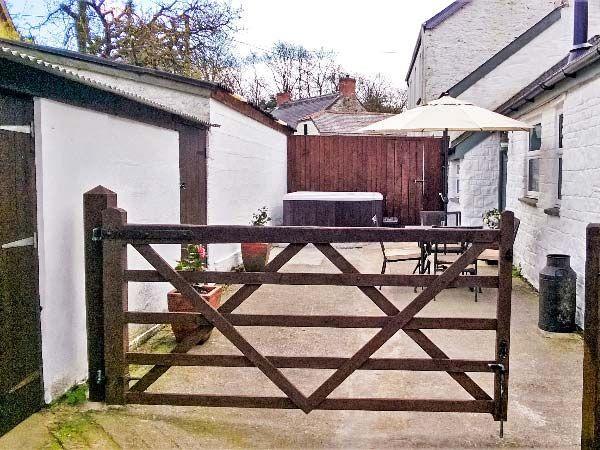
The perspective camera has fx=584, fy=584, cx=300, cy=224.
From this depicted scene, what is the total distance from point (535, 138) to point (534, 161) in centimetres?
32

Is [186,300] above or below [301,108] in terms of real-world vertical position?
below

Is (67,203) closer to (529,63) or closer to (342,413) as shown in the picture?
(342,413)

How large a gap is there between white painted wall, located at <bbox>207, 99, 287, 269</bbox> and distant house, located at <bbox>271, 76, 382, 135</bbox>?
517 inches

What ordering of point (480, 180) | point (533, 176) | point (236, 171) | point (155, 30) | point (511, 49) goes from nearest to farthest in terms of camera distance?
point (533, 176), point (236, 171), point (480, 180), point (511, 49), point (155, 30)

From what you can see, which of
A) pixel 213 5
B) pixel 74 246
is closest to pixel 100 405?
pixel 74 246

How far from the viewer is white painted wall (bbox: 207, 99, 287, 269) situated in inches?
317

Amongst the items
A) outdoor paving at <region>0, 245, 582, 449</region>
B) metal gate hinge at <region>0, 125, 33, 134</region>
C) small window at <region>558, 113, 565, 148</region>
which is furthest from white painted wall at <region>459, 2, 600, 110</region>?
metal gate hinge at <region>0, 125, 33, 134</region>

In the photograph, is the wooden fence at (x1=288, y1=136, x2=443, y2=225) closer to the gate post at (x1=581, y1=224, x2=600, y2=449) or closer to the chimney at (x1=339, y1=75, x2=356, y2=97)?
the gate post at (x1=581, y1=224, x2=600, y2=449)

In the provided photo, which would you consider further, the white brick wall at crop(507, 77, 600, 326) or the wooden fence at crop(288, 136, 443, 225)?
the wooden fence at crop(288, 136, 443, 225)

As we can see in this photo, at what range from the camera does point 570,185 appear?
626 centimetres

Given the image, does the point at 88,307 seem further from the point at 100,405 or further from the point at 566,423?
the point at 566,423

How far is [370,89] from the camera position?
35500mm

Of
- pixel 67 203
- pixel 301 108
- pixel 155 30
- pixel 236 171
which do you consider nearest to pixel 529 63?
pixel 236 171

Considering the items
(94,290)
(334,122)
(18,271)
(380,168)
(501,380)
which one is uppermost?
(334,122)
